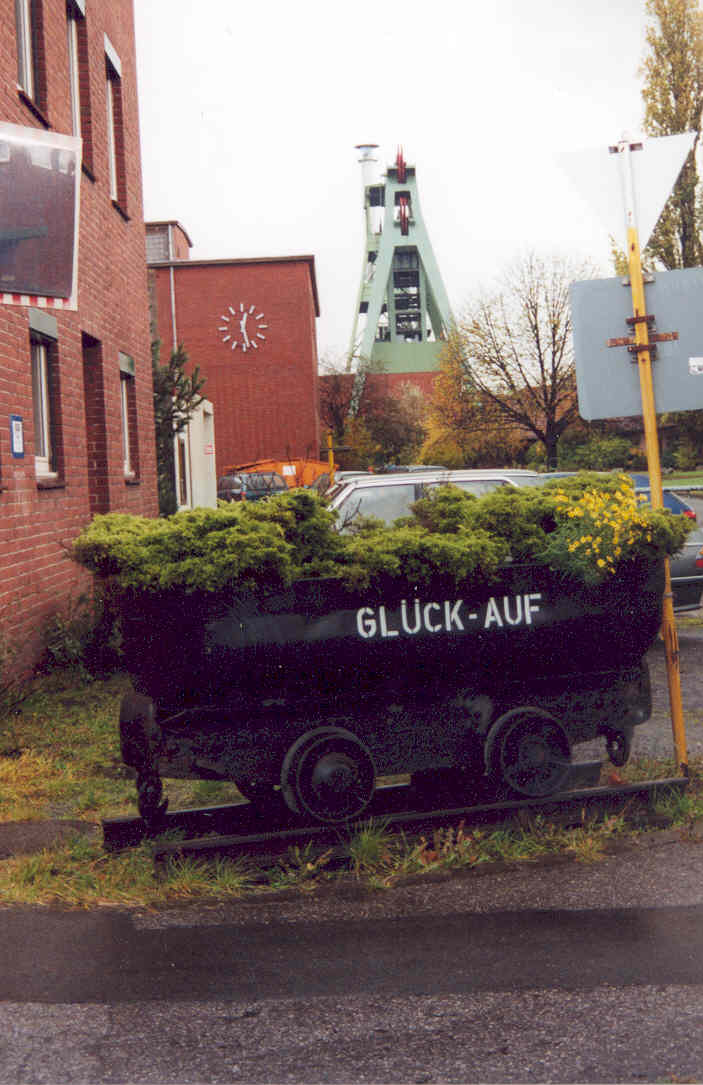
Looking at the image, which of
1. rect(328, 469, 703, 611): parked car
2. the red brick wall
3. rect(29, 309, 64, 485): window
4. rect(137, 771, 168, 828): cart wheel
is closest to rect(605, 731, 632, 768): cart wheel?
rect(137, 771, 168, 828): cart wheel

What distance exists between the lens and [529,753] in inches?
197

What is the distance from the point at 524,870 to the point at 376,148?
401 feet

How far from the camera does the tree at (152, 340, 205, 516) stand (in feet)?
58.3

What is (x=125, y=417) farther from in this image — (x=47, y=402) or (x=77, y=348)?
(x=47, y=402)

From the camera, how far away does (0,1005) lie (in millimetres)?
3426

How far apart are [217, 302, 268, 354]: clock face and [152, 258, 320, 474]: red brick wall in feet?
0.42

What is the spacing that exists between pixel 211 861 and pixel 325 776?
578 mm

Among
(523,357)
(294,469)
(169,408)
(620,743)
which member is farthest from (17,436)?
(523,357)

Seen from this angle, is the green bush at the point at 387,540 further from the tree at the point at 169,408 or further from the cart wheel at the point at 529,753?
the tree at the point at 169,408

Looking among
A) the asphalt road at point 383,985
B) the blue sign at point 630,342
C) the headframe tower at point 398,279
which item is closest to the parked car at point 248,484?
the blue sign at point 630,342

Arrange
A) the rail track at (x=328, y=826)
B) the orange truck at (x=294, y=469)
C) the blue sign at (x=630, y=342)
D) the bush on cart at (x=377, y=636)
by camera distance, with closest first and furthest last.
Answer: the bush on cart at (x=377, y=636), the rail track at (x=328, y=826), the blue sign at (x=630, y=342), the orange truck at (x=294, y=469)

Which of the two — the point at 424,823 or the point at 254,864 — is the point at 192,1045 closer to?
the point at 254,864

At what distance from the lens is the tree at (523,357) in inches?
1710

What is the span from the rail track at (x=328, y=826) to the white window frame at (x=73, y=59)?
8.77m
